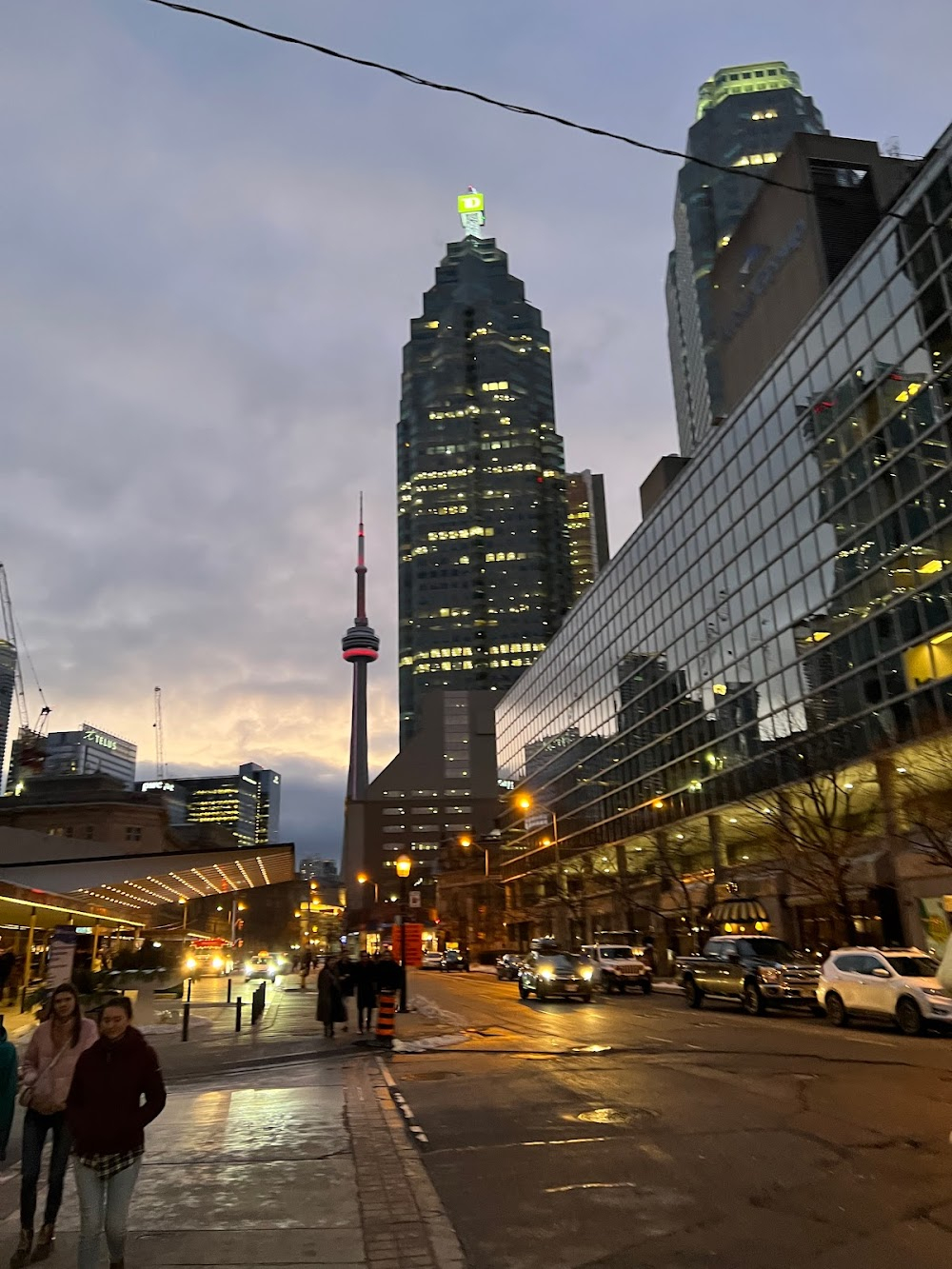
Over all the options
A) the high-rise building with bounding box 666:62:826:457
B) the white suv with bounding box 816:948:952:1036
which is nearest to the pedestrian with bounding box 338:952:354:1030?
the white suv with bounding box 816:948:952:1036

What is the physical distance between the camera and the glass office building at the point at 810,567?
36750mm

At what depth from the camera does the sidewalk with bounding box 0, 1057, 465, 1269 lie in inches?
233

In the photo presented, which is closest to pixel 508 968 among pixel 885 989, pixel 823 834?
pixel 823 834

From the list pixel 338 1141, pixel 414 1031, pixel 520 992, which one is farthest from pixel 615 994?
pixel 338 1141

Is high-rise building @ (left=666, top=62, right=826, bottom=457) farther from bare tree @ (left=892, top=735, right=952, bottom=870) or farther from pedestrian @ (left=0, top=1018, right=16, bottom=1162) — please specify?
pedestrian @ (left=0, top=1018, right=16, bottom=1162)

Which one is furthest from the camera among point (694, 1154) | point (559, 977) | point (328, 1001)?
point (559, 977)

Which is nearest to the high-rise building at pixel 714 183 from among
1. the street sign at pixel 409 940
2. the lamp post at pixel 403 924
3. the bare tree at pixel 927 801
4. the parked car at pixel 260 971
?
the parked car at pixel 260 971

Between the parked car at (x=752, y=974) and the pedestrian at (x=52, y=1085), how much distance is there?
861 inches

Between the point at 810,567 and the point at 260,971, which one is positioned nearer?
the point at 810,567

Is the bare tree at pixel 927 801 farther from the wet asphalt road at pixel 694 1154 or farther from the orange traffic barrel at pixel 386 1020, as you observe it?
the orange traffic barrel at pixel 386 1020

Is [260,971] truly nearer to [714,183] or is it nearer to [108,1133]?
[108,1133]

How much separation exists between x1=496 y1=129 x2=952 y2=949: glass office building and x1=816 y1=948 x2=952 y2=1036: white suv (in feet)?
54.4

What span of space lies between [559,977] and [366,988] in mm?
11033

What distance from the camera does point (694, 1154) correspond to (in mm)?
8391
